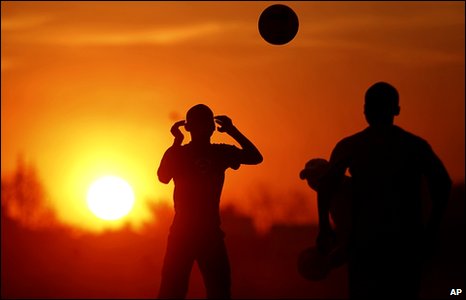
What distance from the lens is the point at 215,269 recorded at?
15.3 metres

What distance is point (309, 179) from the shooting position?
1467cm

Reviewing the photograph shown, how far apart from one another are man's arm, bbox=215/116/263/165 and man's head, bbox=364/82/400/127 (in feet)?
11.0

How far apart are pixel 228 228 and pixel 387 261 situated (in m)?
81.2

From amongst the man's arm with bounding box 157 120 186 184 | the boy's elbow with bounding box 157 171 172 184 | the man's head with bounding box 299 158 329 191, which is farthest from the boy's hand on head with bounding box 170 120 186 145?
the man's head with bounding box 299 158 329 191

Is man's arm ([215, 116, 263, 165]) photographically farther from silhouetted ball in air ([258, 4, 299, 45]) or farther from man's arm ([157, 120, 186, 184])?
silhouetted ball in air ([258, 4, 299, 45])

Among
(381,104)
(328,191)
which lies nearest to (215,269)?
(328,191)

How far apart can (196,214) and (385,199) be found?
3.44 m

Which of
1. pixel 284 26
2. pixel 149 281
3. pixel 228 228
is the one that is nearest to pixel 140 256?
pixel 228 228

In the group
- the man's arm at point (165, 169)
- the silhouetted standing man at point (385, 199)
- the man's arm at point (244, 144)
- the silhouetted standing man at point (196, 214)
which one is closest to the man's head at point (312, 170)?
the man's arm at point (244, 144)

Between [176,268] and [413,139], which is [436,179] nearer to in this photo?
[413,139]

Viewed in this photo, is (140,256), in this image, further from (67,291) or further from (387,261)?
(387,261)

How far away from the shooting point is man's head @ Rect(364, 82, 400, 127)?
12406 millimetres

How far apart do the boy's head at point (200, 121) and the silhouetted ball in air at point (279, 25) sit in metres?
2.16

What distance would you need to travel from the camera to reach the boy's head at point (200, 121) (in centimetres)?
1538
